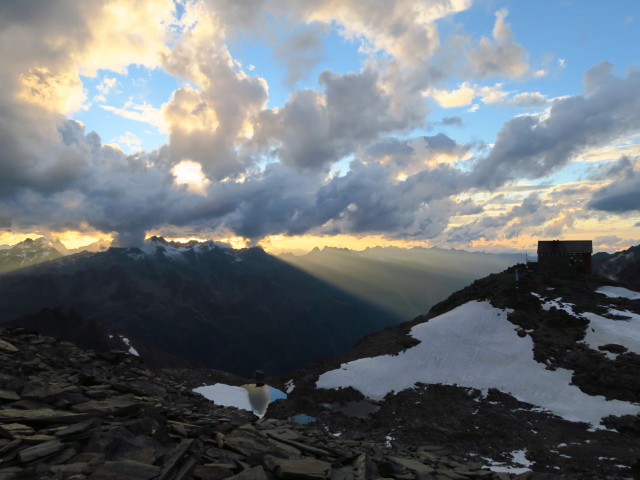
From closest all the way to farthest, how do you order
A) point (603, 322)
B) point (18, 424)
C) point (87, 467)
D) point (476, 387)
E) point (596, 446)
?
1. point (87, 467)
2. point (18, 424)
3. point (596, 446)
4. point (476, 387)
5. point (603, 322)

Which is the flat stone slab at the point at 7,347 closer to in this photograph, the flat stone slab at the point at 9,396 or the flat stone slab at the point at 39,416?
the flat stone slab at the point at 9,396

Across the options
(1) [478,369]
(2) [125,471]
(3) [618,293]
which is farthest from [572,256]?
(2) [125,471]

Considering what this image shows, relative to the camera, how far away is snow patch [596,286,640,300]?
54125 millimetres

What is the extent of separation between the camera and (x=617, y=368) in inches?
1409

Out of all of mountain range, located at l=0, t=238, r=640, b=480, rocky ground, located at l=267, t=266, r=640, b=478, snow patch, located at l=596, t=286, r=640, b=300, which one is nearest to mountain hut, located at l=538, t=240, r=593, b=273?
mountain range, located at l=0, t=238, r=640, b=480

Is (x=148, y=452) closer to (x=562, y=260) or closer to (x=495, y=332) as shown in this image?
(x=495, y=332)

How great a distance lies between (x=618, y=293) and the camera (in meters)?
55.6

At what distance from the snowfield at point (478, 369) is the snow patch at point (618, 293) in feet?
61.8

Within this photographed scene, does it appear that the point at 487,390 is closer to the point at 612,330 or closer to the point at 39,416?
the point at 612,330

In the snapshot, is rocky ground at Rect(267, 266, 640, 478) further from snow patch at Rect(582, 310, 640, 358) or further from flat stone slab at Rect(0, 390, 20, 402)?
flat stone slab at Rect(0, 390, 20, 402)

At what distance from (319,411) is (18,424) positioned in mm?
27188

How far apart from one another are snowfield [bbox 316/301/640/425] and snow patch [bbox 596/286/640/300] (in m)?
18.8

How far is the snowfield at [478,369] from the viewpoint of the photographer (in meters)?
33.5

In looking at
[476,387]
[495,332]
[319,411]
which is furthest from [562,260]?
[319,411]
